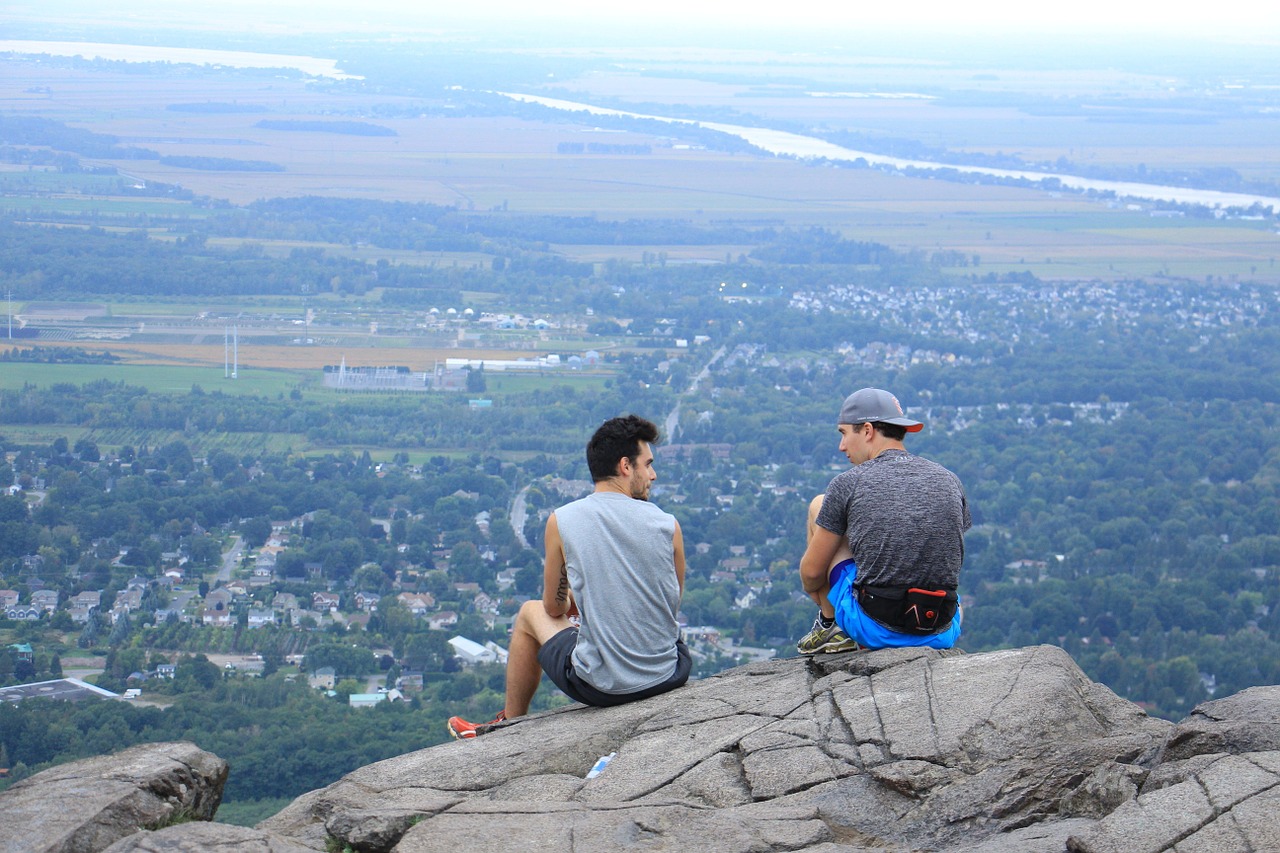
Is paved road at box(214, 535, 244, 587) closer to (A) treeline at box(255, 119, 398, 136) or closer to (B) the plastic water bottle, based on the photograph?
(B) the plastic water bottle

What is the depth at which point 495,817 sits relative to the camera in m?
4.22

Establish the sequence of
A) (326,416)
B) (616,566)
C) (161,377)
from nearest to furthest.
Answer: (616,566) → (326,416) → (161,377)

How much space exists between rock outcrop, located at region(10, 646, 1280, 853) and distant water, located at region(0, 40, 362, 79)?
83.6 meters

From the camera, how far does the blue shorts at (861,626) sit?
17.6ft

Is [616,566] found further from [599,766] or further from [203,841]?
[203,841]

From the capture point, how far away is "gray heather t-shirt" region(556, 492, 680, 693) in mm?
5059

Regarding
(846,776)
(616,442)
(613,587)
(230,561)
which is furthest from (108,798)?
(230,561)

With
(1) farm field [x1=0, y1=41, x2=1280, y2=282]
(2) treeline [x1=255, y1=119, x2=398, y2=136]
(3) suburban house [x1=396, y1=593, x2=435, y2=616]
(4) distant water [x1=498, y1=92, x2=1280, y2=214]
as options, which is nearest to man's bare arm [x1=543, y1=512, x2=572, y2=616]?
(3) suburban house [x1=396, y1=593, x2=435, y2=616]

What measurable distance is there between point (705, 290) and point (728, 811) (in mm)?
49994

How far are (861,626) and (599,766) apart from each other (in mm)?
1255

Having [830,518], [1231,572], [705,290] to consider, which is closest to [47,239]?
[705,290]

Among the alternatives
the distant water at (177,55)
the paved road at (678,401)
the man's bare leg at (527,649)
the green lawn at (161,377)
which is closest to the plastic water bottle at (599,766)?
the man's bare leg at (527,649)

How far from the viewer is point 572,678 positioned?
17.3 ft

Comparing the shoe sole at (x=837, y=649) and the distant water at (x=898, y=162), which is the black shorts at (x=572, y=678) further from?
the distant water at (x=898, y=162)
